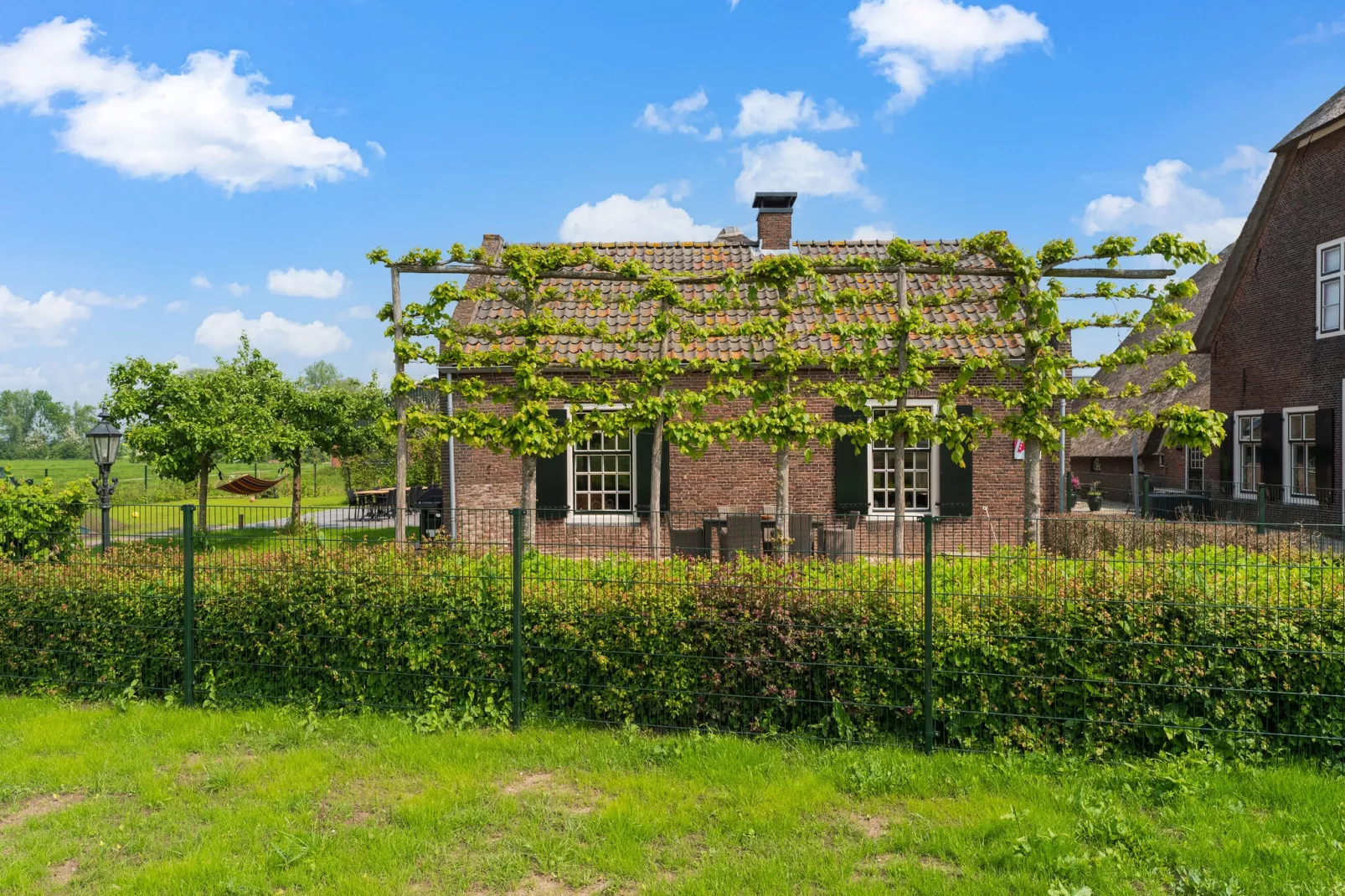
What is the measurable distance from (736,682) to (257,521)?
4.85 m

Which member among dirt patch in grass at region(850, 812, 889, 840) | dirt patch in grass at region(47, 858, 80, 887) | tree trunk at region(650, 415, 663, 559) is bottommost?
dirt patch in grass at region(47, 858, 80, 887)

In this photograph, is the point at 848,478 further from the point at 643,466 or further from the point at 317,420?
the point at 317,420

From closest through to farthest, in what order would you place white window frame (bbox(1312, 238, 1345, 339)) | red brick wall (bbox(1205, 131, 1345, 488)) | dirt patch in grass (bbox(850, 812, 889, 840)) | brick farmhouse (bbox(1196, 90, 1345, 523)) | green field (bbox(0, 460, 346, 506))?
dirt patch in grass (bbox(850, 812, 889, 840))
white window frame (bbox(1312, 238, 1345, 339))
brick farmhouse (bbox(1196, 90, 1345, 523))
red brick wall (bbox(1205, 131, 1345, 488))
green field (bbox(0, 460, 346, 506))

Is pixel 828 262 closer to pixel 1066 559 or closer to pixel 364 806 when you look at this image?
pixel 1066 559

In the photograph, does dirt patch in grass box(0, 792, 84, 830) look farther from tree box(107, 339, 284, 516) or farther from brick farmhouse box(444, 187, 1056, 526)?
tree box(107, 339, 284, 516)

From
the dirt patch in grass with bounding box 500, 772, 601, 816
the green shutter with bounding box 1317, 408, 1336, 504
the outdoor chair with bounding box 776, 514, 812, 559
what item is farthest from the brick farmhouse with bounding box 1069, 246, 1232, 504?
the dirt patch in grass with bounding box 500, 772, 601, 816

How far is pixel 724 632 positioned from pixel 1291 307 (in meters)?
17.3

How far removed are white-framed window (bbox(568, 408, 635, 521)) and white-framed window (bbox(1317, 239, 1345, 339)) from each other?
13.7 meters

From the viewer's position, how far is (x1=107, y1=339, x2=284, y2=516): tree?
16.8 m

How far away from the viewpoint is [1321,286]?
15633 mm

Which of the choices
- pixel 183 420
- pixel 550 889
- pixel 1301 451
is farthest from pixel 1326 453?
pixel 183 420

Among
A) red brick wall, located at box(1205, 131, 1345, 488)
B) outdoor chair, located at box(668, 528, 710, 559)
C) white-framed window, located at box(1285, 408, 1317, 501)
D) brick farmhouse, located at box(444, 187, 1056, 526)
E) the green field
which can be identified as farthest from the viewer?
the green field

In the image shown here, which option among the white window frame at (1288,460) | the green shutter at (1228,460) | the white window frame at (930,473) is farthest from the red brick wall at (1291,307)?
the white window frame at (930,473)

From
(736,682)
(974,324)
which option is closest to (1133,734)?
(736,682)
